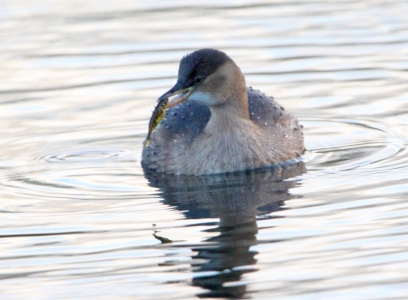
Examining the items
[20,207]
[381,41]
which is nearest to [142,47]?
[381,41]

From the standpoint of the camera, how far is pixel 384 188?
10414mm

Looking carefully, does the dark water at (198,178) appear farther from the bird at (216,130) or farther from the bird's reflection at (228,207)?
the bird at (216,130)

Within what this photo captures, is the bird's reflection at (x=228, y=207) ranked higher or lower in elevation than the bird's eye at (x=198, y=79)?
lower

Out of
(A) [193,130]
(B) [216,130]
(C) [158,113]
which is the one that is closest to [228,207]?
(C) [158,113]

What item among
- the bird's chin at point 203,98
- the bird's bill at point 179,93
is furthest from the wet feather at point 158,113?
the bird's chin at point 203,98

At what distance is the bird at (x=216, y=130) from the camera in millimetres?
11461

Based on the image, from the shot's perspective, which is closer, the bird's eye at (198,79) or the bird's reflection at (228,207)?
the bird's reflection at (228,207)

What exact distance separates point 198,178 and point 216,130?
0.63 metres

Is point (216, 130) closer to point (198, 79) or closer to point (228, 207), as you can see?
point (198, 79)

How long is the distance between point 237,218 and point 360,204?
111cm

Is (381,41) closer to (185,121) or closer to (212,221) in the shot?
(185,121)

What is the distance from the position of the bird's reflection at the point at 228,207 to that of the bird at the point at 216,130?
0.59 feet

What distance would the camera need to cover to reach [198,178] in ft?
38.4

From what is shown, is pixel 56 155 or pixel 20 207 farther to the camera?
pixel 56 155
